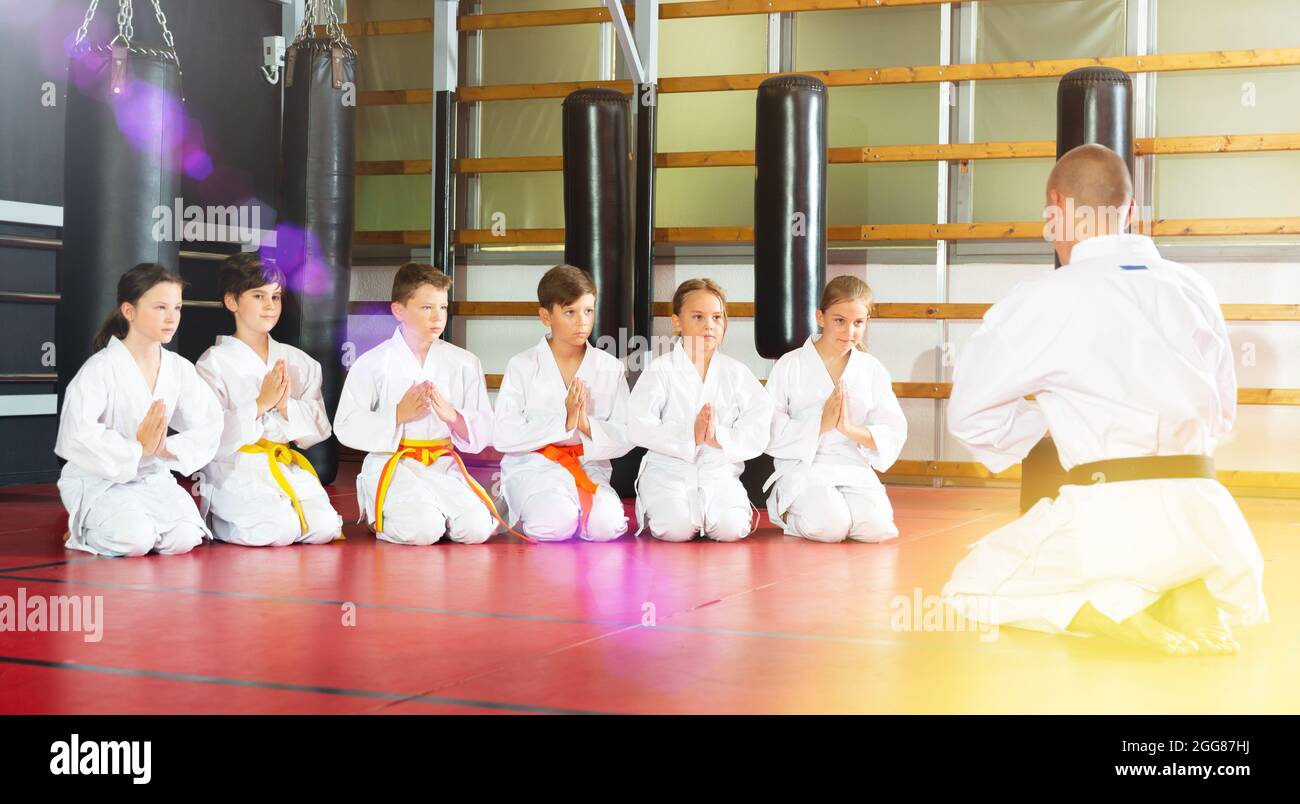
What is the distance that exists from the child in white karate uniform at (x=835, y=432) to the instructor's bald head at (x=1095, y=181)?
5.61ft

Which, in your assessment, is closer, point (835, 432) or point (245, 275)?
point (245, 275)

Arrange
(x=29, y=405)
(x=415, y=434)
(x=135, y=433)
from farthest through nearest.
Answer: (x=29, y=405) < (x=415, y=434) < (x=135, y=433)

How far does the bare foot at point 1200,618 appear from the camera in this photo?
261 centimetres

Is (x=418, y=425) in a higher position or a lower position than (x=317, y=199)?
lower

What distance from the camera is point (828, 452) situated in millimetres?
4660

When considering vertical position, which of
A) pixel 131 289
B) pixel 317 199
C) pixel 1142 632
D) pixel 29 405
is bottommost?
pixel 1142 632

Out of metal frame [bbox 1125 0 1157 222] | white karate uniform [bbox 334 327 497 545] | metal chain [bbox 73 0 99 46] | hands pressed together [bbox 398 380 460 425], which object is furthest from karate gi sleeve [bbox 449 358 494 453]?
metal frame [bbox 1125 0 1157 222]

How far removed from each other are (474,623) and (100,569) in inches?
55.0

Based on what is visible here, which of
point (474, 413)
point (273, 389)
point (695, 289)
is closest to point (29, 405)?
point (273, 389)

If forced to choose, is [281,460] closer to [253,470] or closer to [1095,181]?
[253,470]

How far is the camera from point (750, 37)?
291 inches

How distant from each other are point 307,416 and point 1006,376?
8.81 ft

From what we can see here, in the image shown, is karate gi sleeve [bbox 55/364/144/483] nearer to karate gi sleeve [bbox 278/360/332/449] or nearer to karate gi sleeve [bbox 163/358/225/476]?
karate gi sleeve [bbox 163/358/225/476]

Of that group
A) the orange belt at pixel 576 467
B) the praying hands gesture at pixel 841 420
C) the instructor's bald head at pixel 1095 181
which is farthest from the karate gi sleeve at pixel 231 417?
the instructor's bald head at pixel 1095 181
